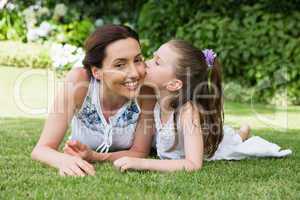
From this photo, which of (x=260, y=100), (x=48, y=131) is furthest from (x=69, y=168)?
(x=260, y=100)

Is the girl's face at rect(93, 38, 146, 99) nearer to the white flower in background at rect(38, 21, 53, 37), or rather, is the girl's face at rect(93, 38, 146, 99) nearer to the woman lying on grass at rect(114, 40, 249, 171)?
the woman lying on grass at rect(114, 40, 249, 171)

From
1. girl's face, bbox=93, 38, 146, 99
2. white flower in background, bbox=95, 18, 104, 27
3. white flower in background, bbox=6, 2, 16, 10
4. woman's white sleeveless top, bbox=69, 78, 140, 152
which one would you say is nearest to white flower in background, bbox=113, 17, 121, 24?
white flower in background, bbox=95, 18, 104, 27

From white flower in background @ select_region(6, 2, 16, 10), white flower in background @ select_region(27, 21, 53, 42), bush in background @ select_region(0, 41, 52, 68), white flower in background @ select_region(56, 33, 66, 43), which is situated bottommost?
bush in background @ select_region(0, 41, 52, 68)

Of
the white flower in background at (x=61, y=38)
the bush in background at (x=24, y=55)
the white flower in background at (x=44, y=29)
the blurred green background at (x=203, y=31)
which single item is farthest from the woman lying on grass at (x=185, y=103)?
the white flower in background at (x=44, y=29)

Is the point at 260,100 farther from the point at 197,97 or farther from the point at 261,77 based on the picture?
the point at 197,97

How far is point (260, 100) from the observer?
9914mm

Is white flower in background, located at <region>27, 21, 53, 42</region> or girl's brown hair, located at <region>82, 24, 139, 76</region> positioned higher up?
girl's brown hair, located at <region>82, 24, 139, 76</region>

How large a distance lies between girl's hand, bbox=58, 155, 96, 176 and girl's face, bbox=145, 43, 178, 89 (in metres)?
0.76

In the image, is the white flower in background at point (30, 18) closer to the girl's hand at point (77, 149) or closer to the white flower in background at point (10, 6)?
the white flower in background at point (10, 6)

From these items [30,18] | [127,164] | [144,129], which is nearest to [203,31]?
[30,18]

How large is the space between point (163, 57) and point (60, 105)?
699 mm

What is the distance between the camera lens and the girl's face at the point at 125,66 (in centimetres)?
400

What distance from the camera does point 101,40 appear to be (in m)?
4.03

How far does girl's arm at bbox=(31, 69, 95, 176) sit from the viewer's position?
400 centimetres
